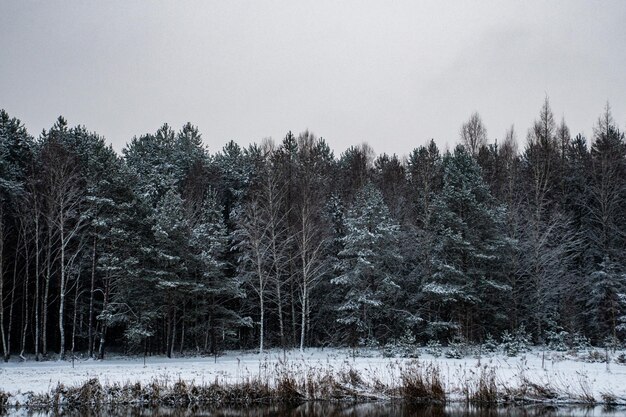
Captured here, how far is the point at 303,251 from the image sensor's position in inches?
1483

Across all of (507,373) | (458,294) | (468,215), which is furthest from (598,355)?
(468,215)

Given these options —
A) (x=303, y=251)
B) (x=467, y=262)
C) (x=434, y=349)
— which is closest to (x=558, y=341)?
(x=467, y=262)

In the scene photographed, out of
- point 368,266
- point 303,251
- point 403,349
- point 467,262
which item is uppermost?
point 303,251

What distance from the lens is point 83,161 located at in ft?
133

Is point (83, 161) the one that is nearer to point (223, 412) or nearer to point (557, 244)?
point (223, 412)

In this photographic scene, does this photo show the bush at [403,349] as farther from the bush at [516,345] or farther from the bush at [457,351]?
the bush at [516,345]

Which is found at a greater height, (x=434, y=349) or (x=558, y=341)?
(x=558, y=341)

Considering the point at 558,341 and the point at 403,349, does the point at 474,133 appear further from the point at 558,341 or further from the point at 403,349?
the point at 403,349

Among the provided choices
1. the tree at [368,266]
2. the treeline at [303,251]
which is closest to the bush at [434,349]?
the treeline at [303,251]

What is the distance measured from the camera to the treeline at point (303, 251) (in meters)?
33.9

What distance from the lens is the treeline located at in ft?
111

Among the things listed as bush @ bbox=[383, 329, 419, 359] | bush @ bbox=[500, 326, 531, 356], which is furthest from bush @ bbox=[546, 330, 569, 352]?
bush @ bbox=[383, 329, 419, 359]

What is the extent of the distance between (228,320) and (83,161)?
1636cm

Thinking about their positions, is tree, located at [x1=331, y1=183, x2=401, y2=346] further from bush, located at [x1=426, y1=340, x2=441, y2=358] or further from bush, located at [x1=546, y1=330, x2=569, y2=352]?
bush, located at [x1=546, y1=330, x2=569, y2=352]
